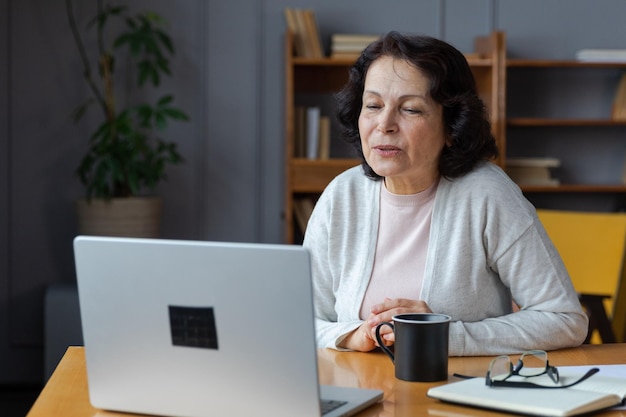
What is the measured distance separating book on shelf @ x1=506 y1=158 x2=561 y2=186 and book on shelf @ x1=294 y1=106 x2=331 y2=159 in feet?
2.94

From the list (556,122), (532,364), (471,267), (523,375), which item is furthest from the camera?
(556,122)

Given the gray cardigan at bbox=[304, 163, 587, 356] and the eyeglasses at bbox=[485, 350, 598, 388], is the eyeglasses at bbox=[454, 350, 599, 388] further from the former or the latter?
the gray cardigan at bbox=[304, 163, 587, 356]

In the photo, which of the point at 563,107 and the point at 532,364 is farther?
the point at 563,107

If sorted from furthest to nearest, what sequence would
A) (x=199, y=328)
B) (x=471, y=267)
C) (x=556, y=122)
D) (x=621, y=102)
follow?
(x=621, y=102)
(x=556, y=122)
(x=471, y=267)
(x=199, y=328)

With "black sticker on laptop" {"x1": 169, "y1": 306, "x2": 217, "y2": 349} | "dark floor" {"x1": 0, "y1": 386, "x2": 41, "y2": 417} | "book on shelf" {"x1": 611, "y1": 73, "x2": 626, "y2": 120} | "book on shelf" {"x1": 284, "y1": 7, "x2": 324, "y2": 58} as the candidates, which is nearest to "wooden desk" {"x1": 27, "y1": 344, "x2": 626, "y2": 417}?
"black sticker on laptop" {"x1": 169, "y1": 306, "x2": 217, "y2": 349}

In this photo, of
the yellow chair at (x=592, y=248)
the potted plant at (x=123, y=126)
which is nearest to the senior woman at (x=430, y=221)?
the yellow chair at (x=592, y=248)

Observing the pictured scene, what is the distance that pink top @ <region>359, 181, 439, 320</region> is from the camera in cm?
181

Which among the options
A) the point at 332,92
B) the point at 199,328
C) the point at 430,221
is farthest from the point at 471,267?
the point at 332,92

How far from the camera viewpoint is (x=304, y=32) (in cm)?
430

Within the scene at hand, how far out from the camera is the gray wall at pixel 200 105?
440 centimetres

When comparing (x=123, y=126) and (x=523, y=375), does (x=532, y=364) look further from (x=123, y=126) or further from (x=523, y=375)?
(x=123, y=126)

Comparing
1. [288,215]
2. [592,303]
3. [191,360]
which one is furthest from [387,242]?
[288,215]

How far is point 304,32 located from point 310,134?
0.49 meters

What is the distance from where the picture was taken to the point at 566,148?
4613mm
